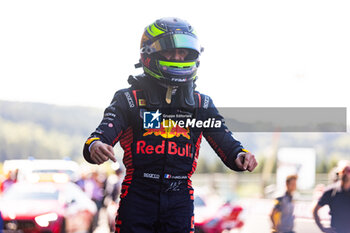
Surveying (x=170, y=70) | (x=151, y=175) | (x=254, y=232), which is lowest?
(x=254, y=232)

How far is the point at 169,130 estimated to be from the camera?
3.04 meters

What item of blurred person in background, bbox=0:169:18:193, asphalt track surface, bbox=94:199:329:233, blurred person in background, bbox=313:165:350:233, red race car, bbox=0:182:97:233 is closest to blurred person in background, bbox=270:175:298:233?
asphalt track surface, bbox=94:199:329:233

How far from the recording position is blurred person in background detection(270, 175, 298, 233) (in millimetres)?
7832

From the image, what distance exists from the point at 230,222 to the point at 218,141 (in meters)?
7.83

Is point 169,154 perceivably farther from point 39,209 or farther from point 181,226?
point 39,209

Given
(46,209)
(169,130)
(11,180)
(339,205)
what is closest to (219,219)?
(46,209)

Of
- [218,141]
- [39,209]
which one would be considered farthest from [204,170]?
[218,141]

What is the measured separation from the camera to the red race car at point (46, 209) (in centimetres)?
927

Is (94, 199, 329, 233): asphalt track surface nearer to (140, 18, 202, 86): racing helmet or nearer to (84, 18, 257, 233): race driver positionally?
(84, 18, 257, 233): race driver

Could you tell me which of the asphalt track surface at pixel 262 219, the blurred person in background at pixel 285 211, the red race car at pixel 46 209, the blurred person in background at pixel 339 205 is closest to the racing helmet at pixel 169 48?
the blurred person in background at pixel 339 205

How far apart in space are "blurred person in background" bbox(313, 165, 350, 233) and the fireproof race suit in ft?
14.1

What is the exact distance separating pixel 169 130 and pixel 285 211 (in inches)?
206

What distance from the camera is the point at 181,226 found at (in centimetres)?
292

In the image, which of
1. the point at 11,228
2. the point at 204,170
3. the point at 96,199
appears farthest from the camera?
the point at 204,170
